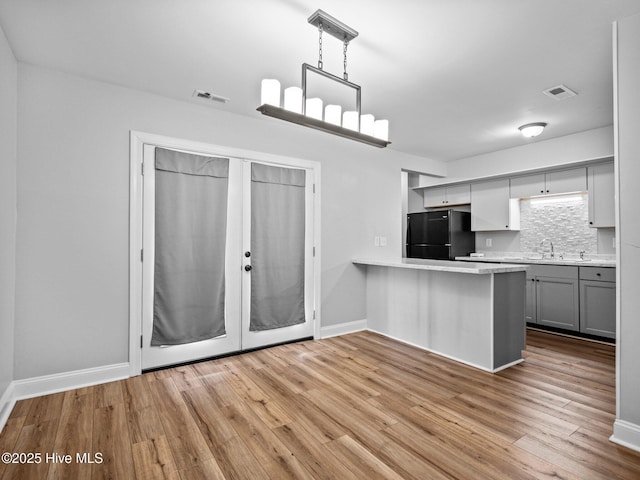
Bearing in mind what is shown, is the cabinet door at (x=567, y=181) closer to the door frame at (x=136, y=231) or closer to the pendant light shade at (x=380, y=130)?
the pendant light shade at (x=380, y=130)

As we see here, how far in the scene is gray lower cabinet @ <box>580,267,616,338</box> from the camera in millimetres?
3775

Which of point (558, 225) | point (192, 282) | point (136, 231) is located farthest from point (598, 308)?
point (136, 231)

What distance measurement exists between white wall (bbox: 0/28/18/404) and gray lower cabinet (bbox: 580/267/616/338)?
5.50 meters

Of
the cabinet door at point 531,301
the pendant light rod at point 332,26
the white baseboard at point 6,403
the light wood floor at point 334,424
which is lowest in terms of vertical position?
the light wood floor at point 334,424

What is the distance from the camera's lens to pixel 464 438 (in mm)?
1976

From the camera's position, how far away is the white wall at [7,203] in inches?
85.0

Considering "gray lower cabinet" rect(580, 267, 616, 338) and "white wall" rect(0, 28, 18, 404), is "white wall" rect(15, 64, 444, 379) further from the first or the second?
"gray lower cabinet" rect(580, 267, 616, 338)

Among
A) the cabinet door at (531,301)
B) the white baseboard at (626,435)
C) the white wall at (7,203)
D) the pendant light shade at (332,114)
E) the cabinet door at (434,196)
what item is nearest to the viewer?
the white baseboard at (626,435)

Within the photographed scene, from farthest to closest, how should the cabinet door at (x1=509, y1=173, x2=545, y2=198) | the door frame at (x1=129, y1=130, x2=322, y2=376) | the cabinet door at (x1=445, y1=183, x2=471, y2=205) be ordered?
the cabinet door at (x1=445, y1=183, x2=471, y2=205), the cabinet door at (x1=509, y1=173, x2=545, y2=198), the door frame at (x1=129, y1=130, x2=322, y2=376)

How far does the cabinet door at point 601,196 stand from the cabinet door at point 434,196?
2.10 m

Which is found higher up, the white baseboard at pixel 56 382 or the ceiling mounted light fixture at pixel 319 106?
the ceiling mounted light fixture at pixel 319 106

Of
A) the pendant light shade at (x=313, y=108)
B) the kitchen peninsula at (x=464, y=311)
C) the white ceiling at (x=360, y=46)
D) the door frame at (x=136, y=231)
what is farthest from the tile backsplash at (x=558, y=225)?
the door frame at (x=136, y=231)

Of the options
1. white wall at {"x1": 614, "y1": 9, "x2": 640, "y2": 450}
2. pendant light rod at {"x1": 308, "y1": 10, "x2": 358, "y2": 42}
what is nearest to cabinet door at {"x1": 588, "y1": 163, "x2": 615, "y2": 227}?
white wall at {"x1": 614, "y1": 9, "x2": 640, "y2": 450}

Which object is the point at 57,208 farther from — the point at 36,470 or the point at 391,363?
the point at 391,363
